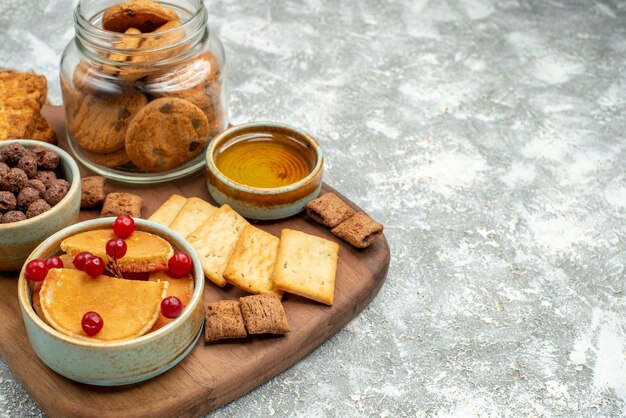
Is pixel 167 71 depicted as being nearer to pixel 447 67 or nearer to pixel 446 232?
pixel 446 232

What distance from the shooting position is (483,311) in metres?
2.12

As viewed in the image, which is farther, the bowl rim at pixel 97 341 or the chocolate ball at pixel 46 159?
the chocolate ball at pixel 46 159

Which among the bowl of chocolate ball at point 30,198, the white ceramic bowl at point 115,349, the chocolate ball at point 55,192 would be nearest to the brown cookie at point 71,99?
the bowl of chocolate ball at point 30,198

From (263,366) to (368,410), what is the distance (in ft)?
0.88

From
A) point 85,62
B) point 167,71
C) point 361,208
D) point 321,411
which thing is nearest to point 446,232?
point 361,208

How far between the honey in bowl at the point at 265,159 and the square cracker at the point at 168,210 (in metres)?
0.15

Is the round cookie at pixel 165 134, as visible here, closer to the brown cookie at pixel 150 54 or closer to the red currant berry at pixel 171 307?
the brown cookie at pixel 150 54

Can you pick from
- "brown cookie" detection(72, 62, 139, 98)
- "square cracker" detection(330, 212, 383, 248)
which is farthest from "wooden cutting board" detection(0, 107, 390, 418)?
"brown cookie" detection(72, 62, 139, 98)

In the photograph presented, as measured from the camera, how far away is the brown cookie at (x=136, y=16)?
7.14 ft

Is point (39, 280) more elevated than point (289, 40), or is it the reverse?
point (39, 280)

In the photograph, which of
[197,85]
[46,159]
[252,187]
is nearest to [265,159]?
[252,187]

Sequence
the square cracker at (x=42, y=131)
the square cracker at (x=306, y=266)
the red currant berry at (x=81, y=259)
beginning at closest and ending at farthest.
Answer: the red currant berry at (x=81, y=259)
the square cracker at (x=306, y=266)
the square cracker at (x=42, y=131)

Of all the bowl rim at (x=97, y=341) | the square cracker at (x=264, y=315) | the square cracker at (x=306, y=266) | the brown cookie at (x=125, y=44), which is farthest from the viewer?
the brown cookie at (x=125, y=44)

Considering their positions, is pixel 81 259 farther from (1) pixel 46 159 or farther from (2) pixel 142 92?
(2) pixel 142 92
